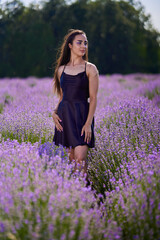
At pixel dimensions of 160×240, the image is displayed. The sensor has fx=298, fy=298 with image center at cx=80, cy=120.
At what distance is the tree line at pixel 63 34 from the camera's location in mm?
19266

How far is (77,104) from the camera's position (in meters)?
2.94

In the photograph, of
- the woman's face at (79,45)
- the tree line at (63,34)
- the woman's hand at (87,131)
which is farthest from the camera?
the tree line at (63,34)

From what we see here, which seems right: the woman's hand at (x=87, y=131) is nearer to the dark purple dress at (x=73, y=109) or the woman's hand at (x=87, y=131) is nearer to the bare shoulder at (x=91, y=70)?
the dark purple dress at (x=73, y=109)

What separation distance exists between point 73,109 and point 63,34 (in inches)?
703

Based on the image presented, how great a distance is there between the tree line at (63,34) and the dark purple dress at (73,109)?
52.9 feet

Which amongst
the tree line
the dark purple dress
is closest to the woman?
the dark purple dress

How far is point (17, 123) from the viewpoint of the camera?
3922 millimetres

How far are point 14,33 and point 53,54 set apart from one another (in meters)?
3.07

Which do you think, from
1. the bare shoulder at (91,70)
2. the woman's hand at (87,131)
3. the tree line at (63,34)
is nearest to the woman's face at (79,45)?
the bare shoulder at (91,70)

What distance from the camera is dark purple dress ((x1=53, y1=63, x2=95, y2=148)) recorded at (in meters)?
2.87

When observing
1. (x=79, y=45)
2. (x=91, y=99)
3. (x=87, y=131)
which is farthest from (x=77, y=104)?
(x=79, y=45)

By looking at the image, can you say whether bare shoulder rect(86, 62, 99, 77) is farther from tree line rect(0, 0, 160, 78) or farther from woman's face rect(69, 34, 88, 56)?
tree line rect(0, 0, 160, 78)

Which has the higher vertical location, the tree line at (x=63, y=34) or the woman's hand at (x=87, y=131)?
the tree line at (x=63, y=34)

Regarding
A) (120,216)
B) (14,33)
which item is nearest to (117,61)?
(14,33)
